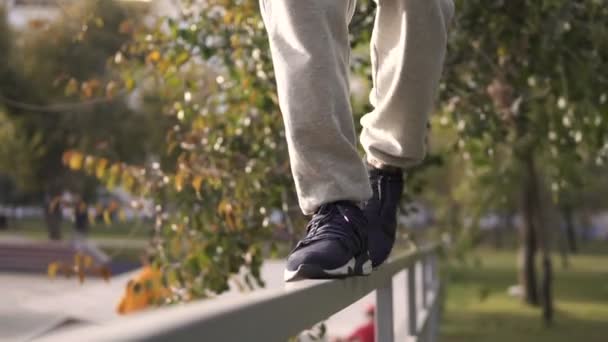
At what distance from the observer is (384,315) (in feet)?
8.14

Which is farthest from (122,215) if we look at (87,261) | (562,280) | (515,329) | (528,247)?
(562,280)

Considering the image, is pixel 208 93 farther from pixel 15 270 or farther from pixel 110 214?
pixel 15 270

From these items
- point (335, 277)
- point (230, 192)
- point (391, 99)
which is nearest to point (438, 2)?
point (391, 99)

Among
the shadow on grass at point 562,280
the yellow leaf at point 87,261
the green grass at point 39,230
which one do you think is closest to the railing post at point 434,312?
the yellow leaf at point 87,261

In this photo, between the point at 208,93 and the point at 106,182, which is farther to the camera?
the point at 208,93

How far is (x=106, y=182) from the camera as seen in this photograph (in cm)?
421

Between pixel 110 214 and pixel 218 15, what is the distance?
3.59 feet

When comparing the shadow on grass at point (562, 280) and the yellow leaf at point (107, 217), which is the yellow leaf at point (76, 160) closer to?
the yellow leaf at point (107, 217)

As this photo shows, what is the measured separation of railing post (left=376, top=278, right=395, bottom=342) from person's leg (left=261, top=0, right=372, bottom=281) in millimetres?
740

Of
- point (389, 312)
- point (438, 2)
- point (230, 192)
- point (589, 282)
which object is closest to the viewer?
point (438, 2)

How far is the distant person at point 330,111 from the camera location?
1.68 m

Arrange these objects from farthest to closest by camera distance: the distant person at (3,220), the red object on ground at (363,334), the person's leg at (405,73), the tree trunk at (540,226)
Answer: the distant person at (3,220)
the tree trunk at (540,226)
the red object on ground at (363,334)
the person's leg at (405,73)

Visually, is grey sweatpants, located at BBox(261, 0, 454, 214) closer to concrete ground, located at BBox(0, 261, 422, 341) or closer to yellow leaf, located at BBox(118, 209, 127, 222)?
yellow leaf, located at BBox(118, 209, 127, 222)

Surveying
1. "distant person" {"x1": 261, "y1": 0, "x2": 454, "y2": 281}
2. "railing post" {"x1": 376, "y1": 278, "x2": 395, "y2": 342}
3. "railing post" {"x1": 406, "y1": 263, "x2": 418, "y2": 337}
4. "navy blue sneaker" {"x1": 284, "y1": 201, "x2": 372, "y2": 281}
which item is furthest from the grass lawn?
"navy blue sneaker" {"x1": 284, "y1": 201, "x2": 372, "y2": 281}
